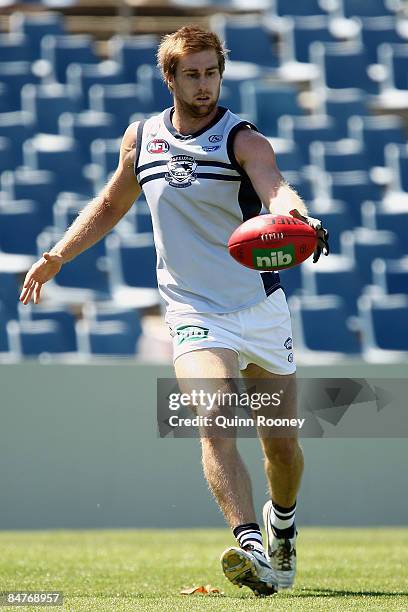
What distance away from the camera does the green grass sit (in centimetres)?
436

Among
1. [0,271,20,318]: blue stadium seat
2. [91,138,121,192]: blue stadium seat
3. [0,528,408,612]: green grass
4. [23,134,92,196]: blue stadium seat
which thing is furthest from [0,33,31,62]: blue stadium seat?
[0,528,408,612]: green grass

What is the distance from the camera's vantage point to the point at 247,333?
187 inches

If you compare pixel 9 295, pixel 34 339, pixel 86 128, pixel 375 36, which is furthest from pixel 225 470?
pixel 375 36

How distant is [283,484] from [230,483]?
0.77 meters

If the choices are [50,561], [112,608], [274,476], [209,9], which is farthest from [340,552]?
[209,9]

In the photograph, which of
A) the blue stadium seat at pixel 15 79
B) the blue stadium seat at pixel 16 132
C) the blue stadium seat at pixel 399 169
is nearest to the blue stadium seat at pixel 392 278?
the blue stadium seat at pixel 399 169

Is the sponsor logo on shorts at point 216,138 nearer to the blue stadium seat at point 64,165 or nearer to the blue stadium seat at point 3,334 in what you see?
the blue stadium seat at point 3,334

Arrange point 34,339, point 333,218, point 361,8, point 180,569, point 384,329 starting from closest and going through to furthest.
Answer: point 180,569 < point 34,339 < point 384,329 < point 333,218 < point 361,8

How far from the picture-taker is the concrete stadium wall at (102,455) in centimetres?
895

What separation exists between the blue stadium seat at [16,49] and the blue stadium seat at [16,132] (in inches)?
42.7

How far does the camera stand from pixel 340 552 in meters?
7.15

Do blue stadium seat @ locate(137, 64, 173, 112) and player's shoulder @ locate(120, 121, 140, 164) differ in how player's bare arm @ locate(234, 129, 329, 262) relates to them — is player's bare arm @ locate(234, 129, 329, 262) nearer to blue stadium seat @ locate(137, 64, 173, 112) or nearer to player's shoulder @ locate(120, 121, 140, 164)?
player's shoulder @ locate(120, 121, 140, 164)

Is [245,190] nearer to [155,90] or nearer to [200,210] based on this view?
[200,210]

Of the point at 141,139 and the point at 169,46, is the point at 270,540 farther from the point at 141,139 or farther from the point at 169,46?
the point at 169,46
